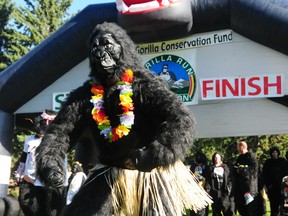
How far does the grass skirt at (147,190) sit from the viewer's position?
305cm

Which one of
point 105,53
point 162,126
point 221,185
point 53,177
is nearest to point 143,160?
point 162,126

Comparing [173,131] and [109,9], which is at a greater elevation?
[109,9]

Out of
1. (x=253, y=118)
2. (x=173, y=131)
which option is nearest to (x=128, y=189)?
(x=173, y=131)

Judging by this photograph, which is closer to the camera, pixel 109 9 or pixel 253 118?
pixel 253 118

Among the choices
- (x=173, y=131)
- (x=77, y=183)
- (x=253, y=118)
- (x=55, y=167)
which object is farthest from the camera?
(x=253, y=118)

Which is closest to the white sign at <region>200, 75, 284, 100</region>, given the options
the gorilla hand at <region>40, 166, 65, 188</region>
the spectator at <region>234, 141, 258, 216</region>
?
the spectator at <region>234, 141, 258, 216</region>

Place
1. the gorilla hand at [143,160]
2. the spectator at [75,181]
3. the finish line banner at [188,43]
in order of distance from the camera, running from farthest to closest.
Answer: the finish line banner at [188,43], the spectator at [75,181], the gorilla hand at [143,160]

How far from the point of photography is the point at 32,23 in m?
25.1

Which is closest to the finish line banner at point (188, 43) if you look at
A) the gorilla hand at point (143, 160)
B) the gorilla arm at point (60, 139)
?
the gorilla arm at point (60, 139)

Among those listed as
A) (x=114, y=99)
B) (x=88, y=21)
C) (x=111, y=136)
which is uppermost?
(x=88, y=21)

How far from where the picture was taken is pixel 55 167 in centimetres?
298

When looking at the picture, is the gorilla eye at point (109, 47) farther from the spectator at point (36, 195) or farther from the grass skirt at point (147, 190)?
the spectator at point (36, 195)

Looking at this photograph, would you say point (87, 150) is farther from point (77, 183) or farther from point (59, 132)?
point (59, 132)

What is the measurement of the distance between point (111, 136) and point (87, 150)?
472 cm
